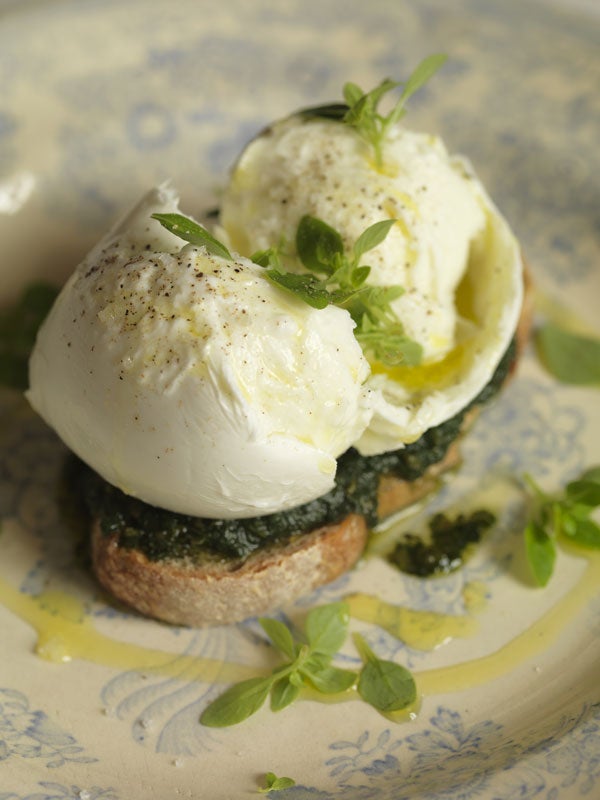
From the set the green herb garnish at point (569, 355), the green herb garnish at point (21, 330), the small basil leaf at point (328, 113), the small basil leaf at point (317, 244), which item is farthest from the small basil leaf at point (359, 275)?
the green herb garnish at point (21, 330)

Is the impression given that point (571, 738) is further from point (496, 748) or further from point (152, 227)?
point (152, 227)

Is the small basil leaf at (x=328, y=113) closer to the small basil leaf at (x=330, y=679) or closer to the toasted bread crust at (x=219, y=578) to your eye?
the toasted bread crust at (x=219, y=578)

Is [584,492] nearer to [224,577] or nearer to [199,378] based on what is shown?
[224,577]

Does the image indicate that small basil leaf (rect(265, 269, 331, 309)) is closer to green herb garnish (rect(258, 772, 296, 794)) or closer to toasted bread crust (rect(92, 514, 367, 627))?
toasted bread crust (rect(92, 514, 367, 627))

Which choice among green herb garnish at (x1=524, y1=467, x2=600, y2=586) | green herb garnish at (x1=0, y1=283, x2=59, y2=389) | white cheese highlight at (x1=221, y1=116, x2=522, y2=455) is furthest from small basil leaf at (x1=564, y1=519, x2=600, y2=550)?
green herb garnish at (x1=0, y1=283, x2=59, y2=389)

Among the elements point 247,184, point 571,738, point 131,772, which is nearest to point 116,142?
point 247,184

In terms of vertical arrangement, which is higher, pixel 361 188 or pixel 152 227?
pixel 361 188
